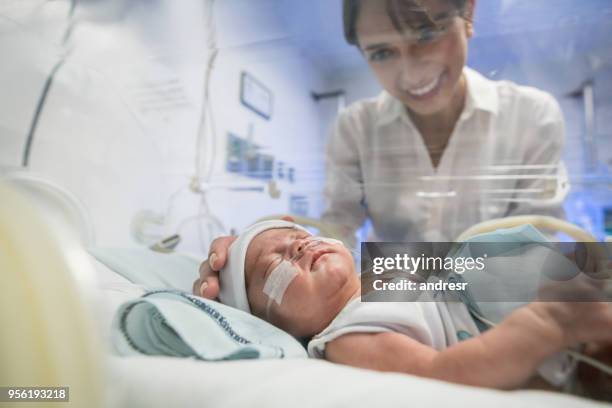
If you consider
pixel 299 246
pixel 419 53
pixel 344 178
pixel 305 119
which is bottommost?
pixel 299 246

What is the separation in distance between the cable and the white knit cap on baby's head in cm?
73

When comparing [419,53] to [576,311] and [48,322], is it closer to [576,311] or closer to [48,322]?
[576,311]

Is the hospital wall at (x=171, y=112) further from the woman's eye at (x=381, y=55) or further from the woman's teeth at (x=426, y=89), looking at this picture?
the woman's teeth at (x=426, y=89)

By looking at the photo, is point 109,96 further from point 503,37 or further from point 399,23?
point 503,37

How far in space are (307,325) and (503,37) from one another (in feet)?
3.71

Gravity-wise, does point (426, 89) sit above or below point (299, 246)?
above

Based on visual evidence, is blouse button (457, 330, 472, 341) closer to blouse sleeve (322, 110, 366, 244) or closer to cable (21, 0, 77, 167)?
blouse sleeve (322, 110, 366, 244)

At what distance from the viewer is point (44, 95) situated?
4.22 feet

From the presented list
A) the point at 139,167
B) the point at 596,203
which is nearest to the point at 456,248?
the point at 596,203

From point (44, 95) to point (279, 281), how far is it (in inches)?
41.0

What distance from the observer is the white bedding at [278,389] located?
0.38 m

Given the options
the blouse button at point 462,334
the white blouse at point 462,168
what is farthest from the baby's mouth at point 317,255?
the white blouse at point 462,168

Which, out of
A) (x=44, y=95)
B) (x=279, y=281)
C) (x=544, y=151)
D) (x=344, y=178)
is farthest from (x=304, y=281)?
(x=44, y=95)

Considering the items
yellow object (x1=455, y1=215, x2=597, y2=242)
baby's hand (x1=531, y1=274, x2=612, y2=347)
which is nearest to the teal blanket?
baby's hand (x1=531, y1=274, x2=612, y2=347)
